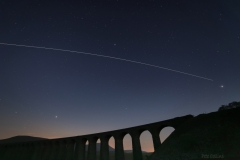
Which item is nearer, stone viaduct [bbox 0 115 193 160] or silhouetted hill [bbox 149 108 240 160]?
silhouetted hill [bbox 149 108 240 160]

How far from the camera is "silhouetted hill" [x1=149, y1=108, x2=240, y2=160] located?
17844mm

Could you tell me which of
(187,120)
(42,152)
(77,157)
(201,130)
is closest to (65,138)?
(77,157)

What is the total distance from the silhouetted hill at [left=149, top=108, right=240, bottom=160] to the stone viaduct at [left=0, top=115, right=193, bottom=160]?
19.9ft

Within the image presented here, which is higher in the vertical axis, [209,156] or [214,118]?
[214,118]

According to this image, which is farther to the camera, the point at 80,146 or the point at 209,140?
the point at 80,146

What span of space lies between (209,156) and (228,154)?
189 centimetres

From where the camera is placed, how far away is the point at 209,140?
20234 mm

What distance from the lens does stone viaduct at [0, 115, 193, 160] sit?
34.6m

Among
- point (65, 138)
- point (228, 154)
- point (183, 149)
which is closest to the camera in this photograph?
point (228, 154)

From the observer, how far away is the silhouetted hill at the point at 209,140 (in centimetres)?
1784

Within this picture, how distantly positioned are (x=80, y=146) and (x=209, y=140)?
143ft

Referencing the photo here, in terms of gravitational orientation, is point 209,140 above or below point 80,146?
above

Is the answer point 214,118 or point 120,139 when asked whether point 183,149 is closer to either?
point 214,118

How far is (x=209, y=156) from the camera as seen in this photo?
1745cm
